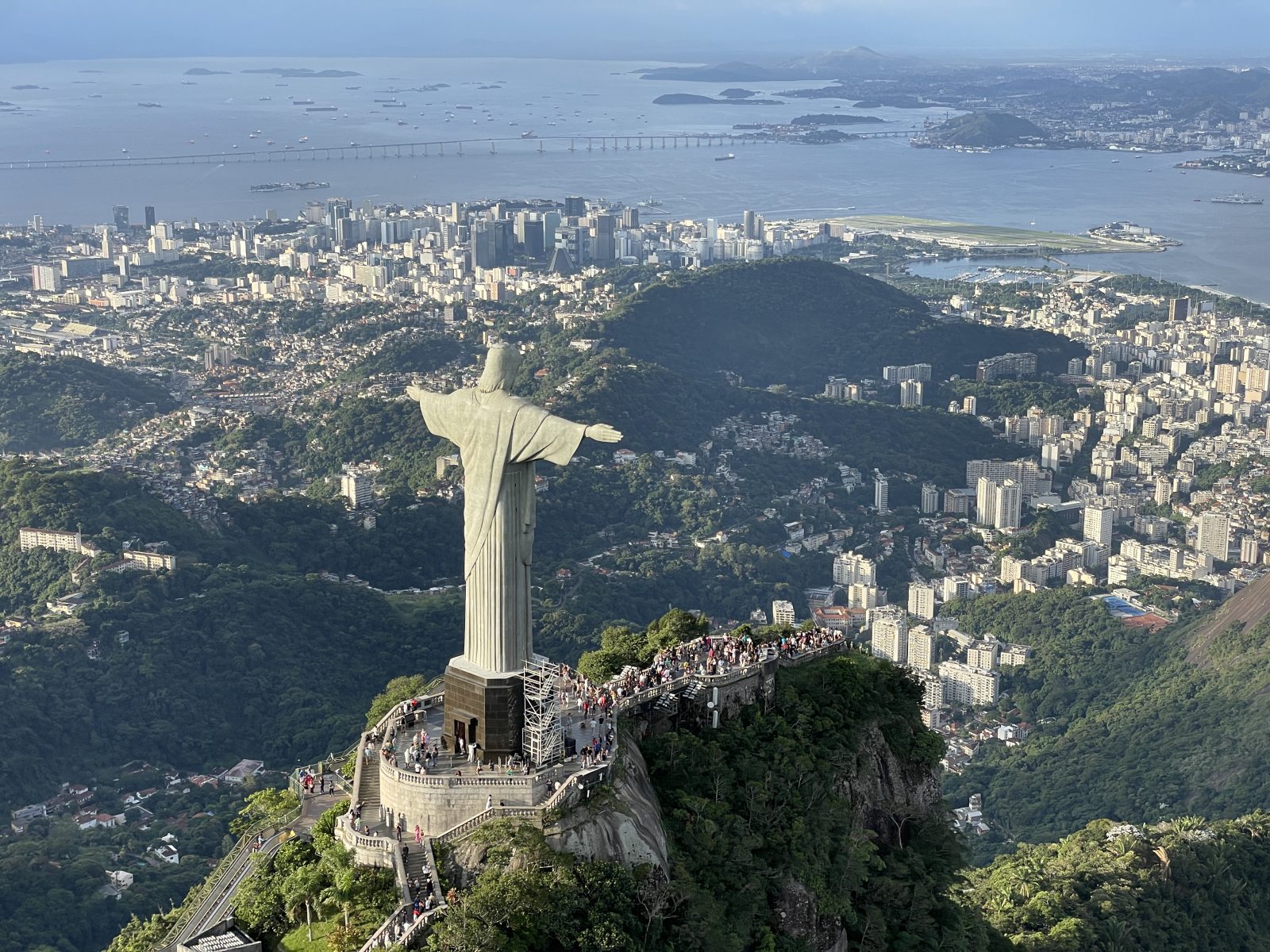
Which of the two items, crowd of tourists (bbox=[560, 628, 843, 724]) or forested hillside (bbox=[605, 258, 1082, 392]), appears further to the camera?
forested hillside (bbox=[605, 258, 1082, 392])

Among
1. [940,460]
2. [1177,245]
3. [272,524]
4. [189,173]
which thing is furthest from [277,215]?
[272,524]

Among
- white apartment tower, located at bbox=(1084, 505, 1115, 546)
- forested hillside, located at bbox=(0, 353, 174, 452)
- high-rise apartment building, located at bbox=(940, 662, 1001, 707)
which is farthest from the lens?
forested hillside, located at bbox=(0, 353, 174, 452)

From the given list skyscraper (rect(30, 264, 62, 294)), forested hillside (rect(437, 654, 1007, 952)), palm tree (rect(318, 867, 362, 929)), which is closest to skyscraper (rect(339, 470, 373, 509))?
forested hillside (rect(437, 654, 1007, 952))

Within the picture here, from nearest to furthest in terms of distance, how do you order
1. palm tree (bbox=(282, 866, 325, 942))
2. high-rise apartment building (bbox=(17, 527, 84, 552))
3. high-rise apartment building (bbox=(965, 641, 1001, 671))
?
1. palm tree (bbox=(282, 866, 325, 942))
2. high-rise apartment building (bbox=(17, 527, 84, 552))
3. high-rise apartment building (bbox=(965, 641, 1001, 671))

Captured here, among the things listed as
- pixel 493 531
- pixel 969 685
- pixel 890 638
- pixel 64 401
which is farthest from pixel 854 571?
pixel 493 531

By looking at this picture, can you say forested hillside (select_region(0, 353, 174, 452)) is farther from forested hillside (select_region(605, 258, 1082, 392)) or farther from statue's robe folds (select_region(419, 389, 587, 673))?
statue's robe folds (select_region(419, 389, 587, 673))

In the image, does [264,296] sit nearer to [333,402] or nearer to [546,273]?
[546,273]

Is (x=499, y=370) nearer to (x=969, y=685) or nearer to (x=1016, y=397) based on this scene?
(x=969, y=685)

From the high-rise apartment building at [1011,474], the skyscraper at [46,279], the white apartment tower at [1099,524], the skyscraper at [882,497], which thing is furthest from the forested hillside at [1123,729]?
the skyscraper at [46,279]
